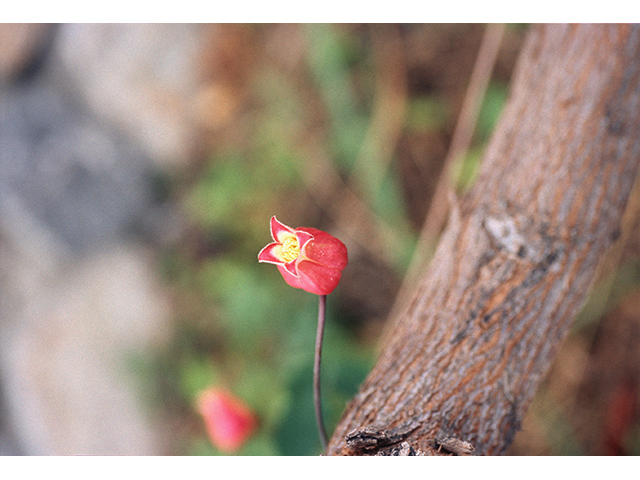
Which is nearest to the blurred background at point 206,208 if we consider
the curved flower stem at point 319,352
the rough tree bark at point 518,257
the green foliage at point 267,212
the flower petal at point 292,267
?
the green foliage at point 267,212

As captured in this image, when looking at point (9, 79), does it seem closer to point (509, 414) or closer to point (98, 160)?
point (98, 160)

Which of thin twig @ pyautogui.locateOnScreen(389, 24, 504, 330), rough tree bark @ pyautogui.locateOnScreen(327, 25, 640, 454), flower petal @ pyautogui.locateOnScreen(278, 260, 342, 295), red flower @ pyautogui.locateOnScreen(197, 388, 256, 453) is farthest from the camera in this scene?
thin twig @ pyautogui.locateOnScreen(389, 24, 504, 330)

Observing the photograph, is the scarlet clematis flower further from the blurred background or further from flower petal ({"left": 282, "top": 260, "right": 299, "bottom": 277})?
the blurred background

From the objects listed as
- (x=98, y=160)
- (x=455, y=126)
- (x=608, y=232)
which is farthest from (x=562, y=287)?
(x=98, y=160)

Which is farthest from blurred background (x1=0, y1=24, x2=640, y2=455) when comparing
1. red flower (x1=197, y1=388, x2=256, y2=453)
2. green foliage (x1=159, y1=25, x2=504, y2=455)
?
red flower (x1=197, y1=388, x2=256, y2=453)

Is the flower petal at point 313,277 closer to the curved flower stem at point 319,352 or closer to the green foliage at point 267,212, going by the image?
the curved flower stem at point 319,352
